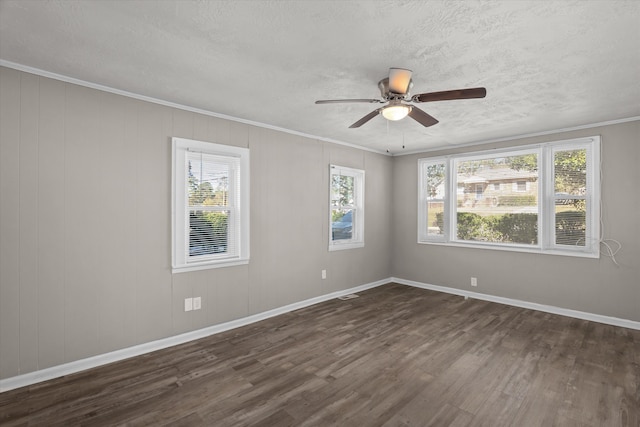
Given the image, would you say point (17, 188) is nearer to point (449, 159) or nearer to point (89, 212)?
point (89, 212)

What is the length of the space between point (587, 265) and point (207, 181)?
5.08m

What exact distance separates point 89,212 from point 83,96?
107 centimetres

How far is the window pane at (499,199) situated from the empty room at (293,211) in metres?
0.04

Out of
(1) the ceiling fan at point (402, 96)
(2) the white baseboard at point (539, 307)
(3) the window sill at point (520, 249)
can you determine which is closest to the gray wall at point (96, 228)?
(1) the ceiling fan at point (402, 96)

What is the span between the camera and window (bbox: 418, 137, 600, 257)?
4.29 meters

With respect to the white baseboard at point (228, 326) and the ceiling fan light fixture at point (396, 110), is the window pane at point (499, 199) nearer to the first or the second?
the white baseboard at point (228, 326)

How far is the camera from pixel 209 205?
3.69 metres

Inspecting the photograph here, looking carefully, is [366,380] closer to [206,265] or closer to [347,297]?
[206,265]

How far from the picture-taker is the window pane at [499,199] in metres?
4.75

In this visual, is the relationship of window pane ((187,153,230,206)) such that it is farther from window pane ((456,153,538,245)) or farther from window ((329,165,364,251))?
window pane ((456,153,538,245))

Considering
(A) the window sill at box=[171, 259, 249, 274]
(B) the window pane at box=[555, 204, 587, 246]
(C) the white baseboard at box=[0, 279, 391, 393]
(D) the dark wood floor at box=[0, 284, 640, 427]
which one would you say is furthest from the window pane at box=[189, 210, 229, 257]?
(B) the window pane at box=[555, 204, 587, 246]

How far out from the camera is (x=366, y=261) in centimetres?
581

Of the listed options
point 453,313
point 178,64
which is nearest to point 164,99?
point 178,64

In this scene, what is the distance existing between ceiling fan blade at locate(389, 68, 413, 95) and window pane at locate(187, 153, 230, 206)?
224cm
